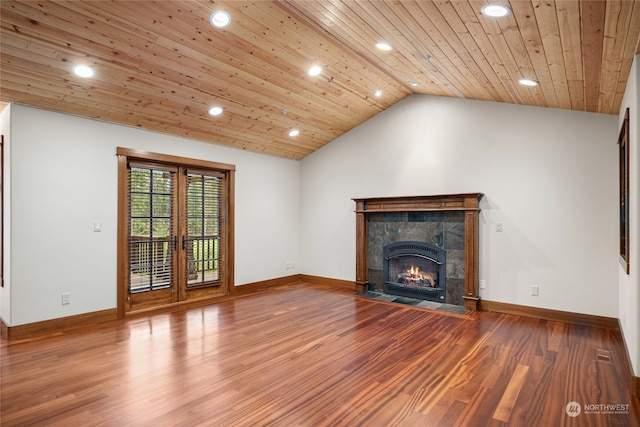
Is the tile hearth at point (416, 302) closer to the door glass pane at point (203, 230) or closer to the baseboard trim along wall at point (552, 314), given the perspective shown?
the baseboard trim along wall at point (552, 314)

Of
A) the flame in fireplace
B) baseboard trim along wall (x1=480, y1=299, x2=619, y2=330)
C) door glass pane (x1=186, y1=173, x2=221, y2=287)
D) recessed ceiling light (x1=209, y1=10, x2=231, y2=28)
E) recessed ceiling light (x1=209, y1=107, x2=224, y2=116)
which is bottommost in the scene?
baseboard trim along wall (x1=480, y1=299, x2=619, y2=330)

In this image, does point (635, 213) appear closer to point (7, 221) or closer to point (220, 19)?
point (220, 19)

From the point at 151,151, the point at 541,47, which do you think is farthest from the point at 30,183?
the point at 541,47

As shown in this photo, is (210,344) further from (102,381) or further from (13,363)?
(13,363)

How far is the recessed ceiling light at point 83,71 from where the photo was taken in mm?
3406

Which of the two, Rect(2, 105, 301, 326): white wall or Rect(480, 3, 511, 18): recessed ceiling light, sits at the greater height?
Rect(480, 3, 511, 18): recessed ceiling light

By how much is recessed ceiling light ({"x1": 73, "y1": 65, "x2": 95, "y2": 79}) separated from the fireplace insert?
466 cm

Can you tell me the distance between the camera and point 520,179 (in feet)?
15.4

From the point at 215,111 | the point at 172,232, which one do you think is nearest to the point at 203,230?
the point at 172,232

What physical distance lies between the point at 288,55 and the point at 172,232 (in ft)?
9.96

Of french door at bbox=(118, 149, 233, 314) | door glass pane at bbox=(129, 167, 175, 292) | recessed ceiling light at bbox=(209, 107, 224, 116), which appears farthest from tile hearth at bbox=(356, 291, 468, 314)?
recessed ceiling light at bbox=(209, 107, 224, 116)

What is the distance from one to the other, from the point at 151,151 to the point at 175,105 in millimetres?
896

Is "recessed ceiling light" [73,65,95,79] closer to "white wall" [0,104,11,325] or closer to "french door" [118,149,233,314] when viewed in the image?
"white wall" [0,104,11,325]

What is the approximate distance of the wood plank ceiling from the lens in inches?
102
